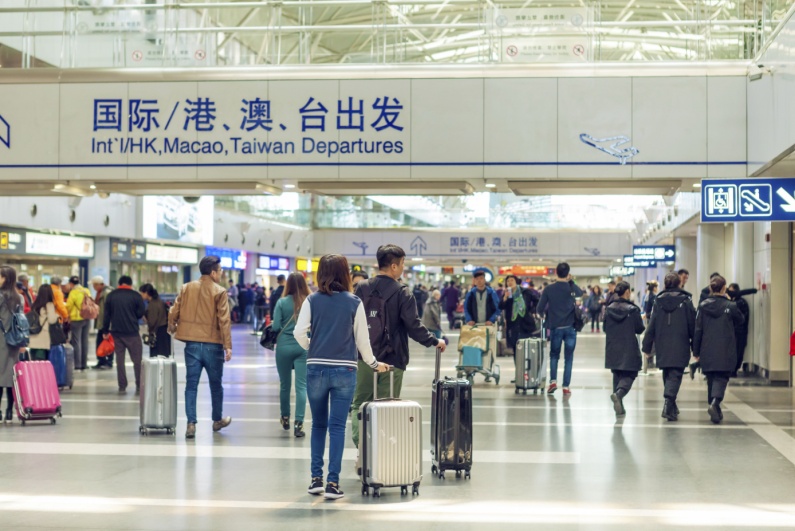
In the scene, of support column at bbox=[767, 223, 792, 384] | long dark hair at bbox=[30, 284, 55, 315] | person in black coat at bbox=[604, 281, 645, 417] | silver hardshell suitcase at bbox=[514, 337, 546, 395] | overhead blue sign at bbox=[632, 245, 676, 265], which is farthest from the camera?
overhead blue sign at bbox=[632, 245, 676, 265]

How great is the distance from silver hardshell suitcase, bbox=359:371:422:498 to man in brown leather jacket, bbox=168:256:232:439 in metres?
3.33

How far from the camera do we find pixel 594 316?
41.6 meters

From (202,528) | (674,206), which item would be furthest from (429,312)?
(202,528)

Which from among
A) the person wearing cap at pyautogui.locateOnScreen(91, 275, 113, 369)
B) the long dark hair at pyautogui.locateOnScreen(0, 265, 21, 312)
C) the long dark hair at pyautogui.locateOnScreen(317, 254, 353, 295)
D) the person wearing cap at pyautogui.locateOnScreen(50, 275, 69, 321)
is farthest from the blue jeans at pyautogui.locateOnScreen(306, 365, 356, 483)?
the person wearing cap at pyautogui.locateOnScreen(91, 275, 113, 369)

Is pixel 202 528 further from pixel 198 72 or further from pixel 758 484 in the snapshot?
pixel 198 72

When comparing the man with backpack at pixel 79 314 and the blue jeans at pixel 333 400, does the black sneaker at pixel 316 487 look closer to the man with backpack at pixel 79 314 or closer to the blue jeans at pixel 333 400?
the blue jeans at pixel 333 400

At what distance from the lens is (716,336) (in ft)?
40.5

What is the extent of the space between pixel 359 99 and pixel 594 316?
28.1 metres

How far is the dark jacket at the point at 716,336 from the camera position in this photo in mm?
12281

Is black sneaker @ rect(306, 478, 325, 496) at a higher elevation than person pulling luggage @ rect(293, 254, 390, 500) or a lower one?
lower

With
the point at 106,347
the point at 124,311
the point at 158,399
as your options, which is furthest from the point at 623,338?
the point at 106,347

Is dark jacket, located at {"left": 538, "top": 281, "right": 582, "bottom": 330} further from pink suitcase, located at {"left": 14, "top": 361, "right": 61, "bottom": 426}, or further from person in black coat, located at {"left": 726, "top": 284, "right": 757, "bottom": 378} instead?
pink suitcase, located at {"left": 14, "top": 361, "right": 61, "bottom": 426}

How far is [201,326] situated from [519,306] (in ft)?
28.6

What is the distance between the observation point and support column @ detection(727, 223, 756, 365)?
18219mm
